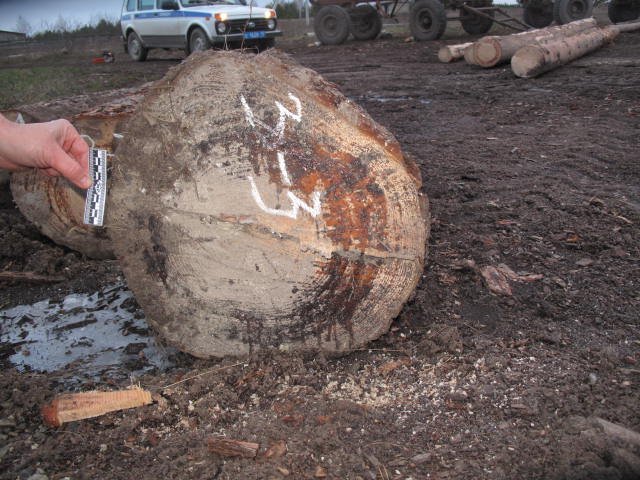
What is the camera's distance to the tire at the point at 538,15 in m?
13.5

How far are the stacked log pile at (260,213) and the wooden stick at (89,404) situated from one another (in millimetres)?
320

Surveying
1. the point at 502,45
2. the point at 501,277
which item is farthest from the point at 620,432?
the point at 502,45

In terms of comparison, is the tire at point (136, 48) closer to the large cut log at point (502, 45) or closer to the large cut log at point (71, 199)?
the large cut log at point (502, 45)

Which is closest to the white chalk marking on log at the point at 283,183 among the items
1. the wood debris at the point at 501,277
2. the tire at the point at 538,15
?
the wood debris at the point at 501,277

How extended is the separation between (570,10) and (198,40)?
8.14 meters

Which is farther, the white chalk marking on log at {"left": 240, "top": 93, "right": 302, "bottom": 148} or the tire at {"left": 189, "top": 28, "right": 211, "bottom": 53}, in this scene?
the tire at {"left": 189, "top": 28, "right": 211, "bottom": 53}

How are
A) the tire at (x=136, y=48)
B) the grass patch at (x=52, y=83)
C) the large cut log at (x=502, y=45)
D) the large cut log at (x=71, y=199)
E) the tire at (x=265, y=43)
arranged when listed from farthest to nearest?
the tire at (x=136, y=48) → the tire at (x=265, y=43) → the large cut log at (x=502, y=45) → the grass patch at (x=52, y=83) → the large cut log at (x=71, y=199)

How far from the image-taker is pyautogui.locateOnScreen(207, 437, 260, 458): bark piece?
197 centimetres

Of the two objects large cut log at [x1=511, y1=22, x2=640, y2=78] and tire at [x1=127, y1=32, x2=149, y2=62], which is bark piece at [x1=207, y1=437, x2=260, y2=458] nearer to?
large cut log at [x1=511, y1=22, x2=640, y2=78]

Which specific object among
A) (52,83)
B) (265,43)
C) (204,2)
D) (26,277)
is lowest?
(26,277)

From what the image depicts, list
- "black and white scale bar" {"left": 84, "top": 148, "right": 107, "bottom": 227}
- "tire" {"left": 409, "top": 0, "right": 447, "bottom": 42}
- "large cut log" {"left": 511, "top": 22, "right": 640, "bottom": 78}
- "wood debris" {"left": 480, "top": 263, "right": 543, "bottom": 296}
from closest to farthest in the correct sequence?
"black and white scale bar" {"left": 84, "top": 148, "right": 107, "bottom": 227}, "wood debris" {"left": 480, "top": 263, "right": 543, "bottom": 296}, "large cut log" {"left": 511, "top": 22, "right": 640, "bottom": 78}, "tire" {"left": 409, "top": 0, "right": 447, "bottom": 42}

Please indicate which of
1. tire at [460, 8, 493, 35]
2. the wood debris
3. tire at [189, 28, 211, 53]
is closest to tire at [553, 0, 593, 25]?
tire at [460, 8, 493, 35]

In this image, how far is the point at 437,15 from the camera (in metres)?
13.5

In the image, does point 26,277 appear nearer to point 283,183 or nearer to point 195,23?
point 283,183
